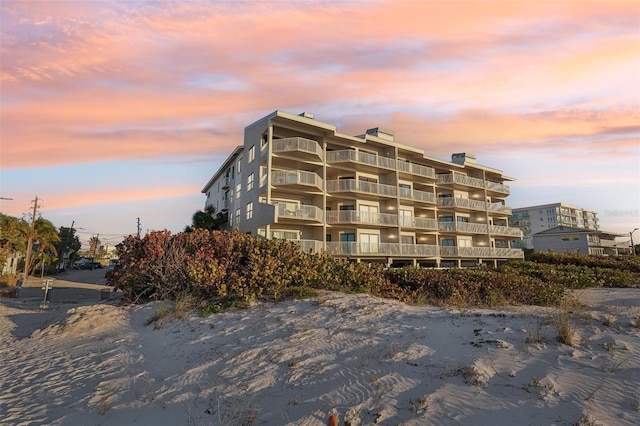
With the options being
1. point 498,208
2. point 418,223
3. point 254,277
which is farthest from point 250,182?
point 498,208

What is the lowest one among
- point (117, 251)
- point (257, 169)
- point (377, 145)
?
point (117, 251)

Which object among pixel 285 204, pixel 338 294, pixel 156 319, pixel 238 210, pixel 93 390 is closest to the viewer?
pixel 93 390

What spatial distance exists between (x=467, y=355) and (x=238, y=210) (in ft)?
94.9

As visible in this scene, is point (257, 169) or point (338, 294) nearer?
point (338, 294)

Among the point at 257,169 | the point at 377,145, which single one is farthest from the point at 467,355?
the point at 377,145

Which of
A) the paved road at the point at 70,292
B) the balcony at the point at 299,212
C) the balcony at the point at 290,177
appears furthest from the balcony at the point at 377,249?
the paved road at the point at 70,292

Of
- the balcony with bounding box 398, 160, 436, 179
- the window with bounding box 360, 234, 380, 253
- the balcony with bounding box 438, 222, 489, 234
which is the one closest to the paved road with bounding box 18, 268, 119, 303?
the window with bounding box 360, 234, 380, 253

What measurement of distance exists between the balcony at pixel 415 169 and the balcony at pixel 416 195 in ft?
6.39

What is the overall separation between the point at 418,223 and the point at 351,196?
8291 millimetres

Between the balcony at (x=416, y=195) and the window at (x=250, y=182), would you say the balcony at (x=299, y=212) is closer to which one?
the window at (x=250, y=182)

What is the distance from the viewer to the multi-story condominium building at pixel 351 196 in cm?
2819

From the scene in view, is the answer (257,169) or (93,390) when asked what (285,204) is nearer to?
(257,169)

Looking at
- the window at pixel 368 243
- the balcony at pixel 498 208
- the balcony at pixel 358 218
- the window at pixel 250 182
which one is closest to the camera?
the window at pixel 368 243

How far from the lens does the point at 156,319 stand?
10031mm
